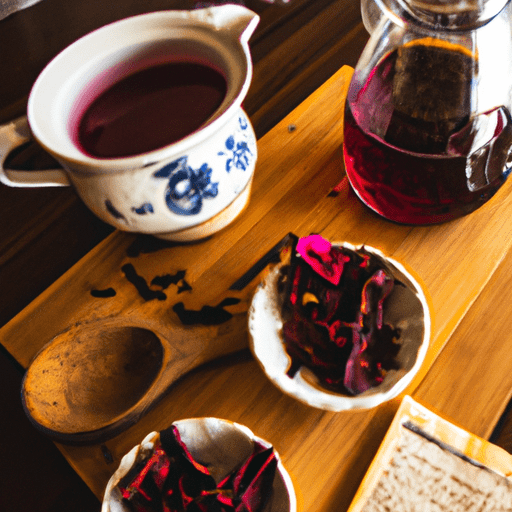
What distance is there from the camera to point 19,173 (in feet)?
1.30

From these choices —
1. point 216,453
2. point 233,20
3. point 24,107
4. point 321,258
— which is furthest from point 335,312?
point 24,107

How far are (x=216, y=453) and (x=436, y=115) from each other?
0.33m

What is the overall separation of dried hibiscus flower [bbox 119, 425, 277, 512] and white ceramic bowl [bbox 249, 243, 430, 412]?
0.19 feet

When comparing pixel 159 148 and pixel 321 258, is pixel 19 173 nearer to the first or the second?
pixel 159 148

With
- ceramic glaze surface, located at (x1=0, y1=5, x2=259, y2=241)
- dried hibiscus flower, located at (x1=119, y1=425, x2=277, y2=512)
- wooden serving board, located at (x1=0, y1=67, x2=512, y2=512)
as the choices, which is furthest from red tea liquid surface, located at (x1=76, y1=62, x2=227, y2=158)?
dried hibiscus flower, located at (x1=119, y1=425, x2=277, y2=512)

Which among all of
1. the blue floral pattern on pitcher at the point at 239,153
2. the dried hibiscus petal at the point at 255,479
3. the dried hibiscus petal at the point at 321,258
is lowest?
the dried hibiscus petal at the point at 255,479

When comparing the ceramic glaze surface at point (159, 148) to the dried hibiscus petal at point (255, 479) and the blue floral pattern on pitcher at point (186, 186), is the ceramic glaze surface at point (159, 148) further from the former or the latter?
the dried hibiscus petal at point (255, 479)

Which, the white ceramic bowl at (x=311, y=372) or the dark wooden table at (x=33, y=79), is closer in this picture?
the white ceramic bowl at (x=311, y=372)

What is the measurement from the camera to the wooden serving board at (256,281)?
0.39m

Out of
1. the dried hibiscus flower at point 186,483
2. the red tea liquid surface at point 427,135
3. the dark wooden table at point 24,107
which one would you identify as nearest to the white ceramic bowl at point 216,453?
the dried hibiscus flower at point 186,483

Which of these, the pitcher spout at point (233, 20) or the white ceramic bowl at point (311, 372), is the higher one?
the pitcher spout at point (233, 20)

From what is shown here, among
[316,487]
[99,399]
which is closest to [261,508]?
[316,487]

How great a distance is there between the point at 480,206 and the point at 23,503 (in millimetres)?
534

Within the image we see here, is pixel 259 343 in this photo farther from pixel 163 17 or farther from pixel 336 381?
pixel 163 17
